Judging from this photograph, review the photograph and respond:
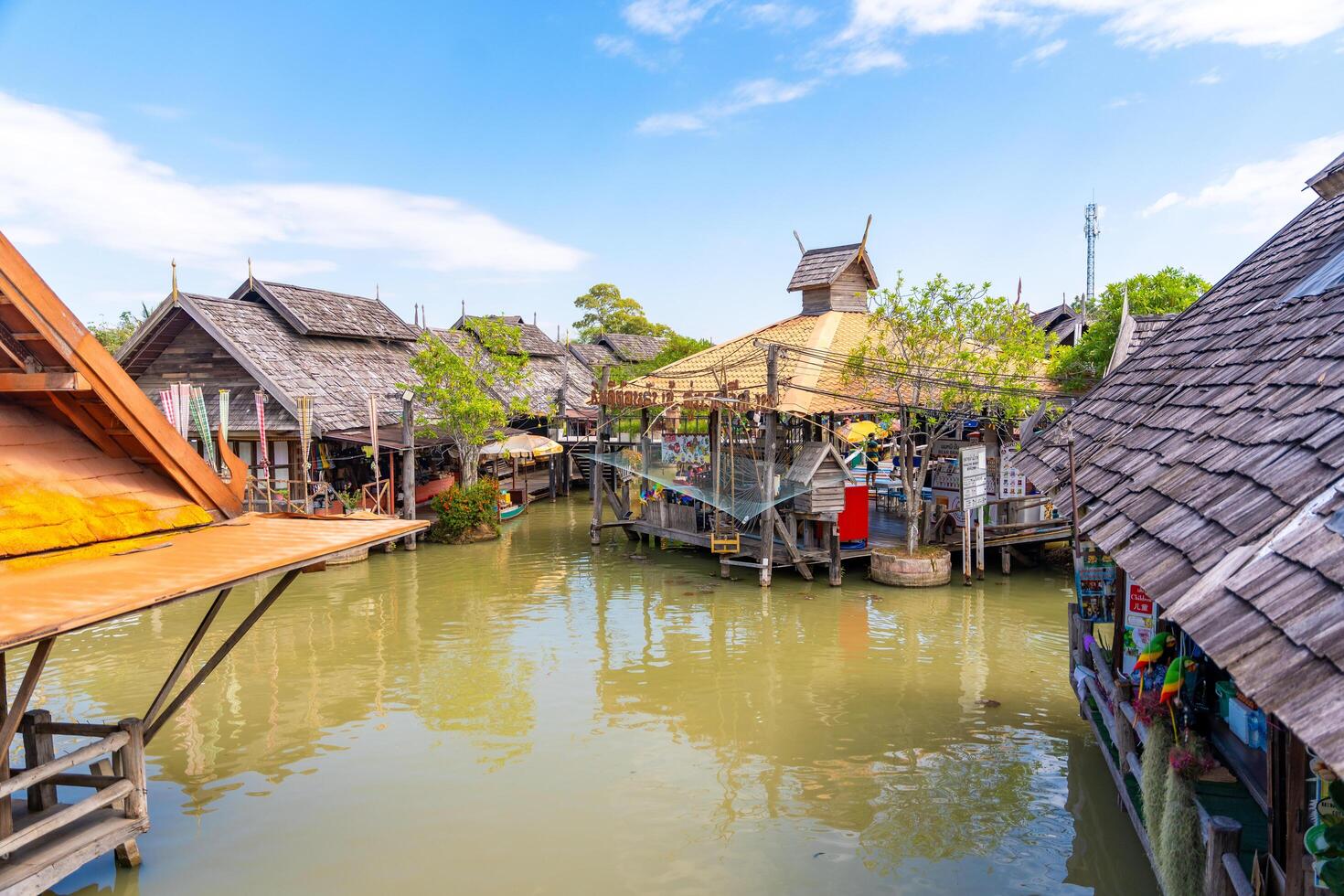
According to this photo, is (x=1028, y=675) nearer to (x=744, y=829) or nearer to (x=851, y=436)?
(x=744, y=829)

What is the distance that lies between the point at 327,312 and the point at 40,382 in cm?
2107

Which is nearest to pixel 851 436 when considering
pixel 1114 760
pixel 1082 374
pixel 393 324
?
pixel 1082 374

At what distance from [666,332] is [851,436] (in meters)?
34.1

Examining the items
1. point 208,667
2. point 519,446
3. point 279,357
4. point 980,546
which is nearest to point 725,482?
point 980,546

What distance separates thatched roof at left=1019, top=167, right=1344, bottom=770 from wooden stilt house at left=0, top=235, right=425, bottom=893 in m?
4.86

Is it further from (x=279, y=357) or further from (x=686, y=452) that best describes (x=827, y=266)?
(x=279, y=357)

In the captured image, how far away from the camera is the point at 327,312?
25.2 m

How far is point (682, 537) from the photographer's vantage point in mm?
18844

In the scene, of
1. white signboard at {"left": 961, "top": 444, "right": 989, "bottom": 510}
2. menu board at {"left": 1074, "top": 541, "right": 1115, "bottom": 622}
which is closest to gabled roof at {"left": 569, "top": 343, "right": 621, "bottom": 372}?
white signboard at {"left": 961, "top": 444, "right": 989, "bottom": 510}

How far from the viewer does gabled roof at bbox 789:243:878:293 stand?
21672mm

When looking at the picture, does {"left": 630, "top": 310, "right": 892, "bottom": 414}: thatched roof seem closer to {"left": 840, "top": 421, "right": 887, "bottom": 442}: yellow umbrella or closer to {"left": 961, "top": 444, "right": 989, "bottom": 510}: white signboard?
{"left": 961, "top": 444, "right": 989, "bottom": 510}: white signboard

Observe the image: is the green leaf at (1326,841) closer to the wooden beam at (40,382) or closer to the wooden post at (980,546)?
the wooden beam at (40,382)

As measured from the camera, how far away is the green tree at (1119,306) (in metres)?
20.7

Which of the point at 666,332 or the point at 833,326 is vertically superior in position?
the point at 666,332
